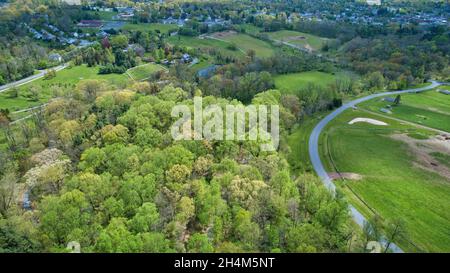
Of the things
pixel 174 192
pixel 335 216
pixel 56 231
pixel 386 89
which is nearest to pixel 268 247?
pixel 335 216

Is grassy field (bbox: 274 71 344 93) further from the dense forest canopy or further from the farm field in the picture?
the farm field

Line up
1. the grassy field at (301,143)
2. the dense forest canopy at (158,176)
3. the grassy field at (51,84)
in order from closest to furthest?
the dense forest canopy at (158,176)
the grassy field at (301,143)
the grassy field at (51,84)

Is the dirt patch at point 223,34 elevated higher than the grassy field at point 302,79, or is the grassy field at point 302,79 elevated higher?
the dirt patch at point 223,34

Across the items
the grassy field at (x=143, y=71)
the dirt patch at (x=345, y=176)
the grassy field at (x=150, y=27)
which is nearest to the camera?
the dirt patch at (x=345, y=176)

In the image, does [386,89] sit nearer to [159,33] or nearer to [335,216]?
[335,216]

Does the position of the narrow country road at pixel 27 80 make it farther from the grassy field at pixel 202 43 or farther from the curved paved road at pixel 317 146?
the curved paved road at pixel 317 146

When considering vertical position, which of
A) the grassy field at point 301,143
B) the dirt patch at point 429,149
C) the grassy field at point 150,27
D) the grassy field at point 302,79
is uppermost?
the grassy field at point 150,27

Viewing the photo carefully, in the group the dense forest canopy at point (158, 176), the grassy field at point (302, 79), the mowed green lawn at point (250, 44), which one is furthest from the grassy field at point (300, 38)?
→ the dense forest canopy at point (158, 176)
